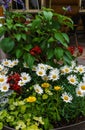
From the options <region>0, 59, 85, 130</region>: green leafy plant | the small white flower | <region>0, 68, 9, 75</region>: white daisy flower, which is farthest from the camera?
<region>0, 68, 9, 75</region>: white daisy flower

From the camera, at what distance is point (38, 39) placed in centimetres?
156

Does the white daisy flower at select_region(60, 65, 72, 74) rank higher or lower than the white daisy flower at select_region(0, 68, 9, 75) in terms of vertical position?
higher

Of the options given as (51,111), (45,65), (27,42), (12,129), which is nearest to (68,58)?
(45,65)

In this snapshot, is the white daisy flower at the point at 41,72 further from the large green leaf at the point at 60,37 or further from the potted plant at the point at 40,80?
the large green leaf at the point at 60,37

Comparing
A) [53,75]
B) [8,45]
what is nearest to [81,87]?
[53,75]

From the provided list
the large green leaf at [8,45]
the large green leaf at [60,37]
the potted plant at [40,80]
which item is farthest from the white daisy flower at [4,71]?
the large green leaf at [60,37]

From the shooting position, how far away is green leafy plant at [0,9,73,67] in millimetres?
1514

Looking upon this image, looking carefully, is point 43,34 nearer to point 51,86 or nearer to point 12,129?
point 51,86

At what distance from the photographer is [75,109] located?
138 centimetres

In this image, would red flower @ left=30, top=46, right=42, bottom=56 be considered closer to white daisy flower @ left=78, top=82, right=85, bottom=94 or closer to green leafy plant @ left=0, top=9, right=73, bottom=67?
green leafy plant @ left=0, top=9, right=73, bottom=67

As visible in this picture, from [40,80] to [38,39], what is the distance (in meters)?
0.21

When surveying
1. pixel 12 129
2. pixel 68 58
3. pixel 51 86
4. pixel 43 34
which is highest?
pixel 43 34

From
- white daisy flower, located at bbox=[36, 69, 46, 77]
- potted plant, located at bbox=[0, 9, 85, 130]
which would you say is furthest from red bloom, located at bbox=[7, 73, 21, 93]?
white daisy flower, located at bbox=[36, 69, 46, 77]

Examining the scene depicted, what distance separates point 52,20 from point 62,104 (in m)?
0.45
